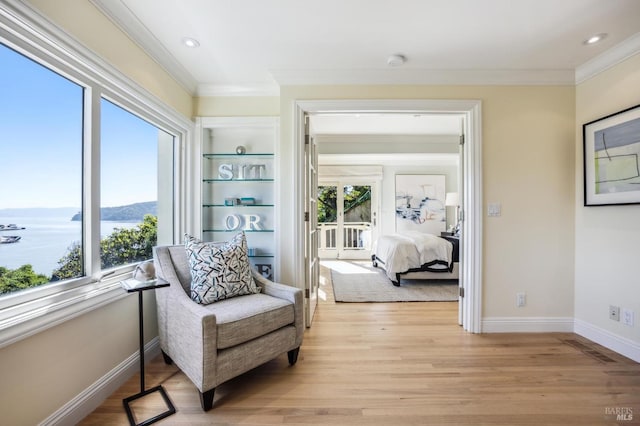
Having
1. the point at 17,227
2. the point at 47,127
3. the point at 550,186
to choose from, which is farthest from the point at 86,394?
the point at 550,186

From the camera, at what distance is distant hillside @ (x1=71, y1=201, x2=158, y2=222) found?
1.72m

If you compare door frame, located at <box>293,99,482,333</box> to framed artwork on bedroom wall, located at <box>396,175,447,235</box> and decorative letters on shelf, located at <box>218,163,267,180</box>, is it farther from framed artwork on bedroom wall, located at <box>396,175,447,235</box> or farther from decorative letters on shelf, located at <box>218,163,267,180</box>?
framed artwork on bedroom wall, located at <box>396,175,447,235</box>

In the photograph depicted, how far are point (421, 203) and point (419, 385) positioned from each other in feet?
16.5

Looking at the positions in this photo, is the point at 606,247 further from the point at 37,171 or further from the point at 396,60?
the point at 37,171

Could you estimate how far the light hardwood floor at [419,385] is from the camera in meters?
1.44

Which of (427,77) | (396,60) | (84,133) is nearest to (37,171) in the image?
(84,133)

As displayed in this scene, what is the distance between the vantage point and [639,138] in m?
1.92

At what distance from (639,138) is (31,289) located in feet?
12.5

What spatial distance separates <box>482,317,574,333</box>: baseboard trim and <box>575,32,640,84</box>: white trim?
2149mm

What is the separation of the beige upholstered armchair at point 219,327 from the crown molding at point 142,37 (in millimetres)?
1456

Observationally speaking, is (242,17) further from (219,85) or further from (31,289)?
(31,289)

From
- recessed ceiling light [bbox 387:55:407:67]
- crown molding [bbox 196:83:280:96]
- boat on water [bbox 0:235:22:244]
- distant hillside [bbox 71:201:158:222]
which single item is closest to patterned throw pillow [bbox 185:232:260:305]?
distant hillside [bbox 71:201:158:222]

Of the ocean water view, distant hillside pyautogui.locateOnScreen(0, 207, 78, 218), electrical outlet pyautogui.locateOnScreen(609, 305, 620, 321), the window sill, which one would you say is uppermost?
distant hillside pyautogui.locateOnScreen(0, 207, 78, 218)

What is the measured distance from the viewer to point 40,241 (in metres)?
1.32
